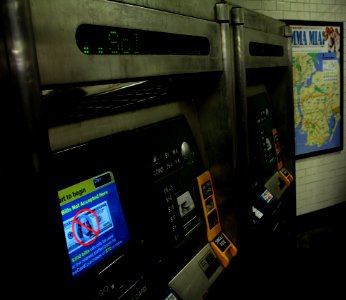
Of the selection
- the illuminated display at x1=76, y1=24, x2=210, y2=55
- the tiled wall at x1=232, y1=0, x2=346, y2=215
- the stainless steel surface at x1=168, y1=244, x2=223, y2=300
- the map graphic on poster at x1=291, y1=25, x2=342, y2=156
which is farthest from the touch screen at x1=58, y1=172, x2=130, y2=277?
the map graphic on poster at x1=291, y1=25, x2=342, y2=156

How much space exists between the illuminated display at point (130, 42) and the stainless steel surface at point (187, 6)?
75 mm

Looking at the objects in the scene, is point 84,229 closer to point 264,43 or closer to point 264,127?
point 264,43

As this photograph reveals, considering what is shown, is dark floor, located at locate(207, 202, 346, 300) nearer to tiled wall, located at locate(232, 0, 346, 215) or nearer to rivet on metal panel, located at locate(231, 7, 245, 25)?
tiled wall, located at locate(232, 0, 346, 215)

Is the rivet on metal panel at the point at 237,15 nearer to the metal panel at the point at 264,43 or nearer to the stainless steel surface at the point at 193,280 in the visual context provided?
Result: the metal panel at the point at 264,43

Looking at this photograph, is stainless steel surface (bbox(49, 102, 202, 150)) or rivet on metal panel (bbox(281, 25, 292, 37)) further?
rivet on metal panel (bbox(281, 25, 292, 37))

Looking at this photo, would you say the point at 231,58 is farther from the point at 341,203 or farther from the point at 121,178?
the point at 341,203

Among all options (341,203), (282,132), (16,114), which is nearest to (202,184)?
(16,114)

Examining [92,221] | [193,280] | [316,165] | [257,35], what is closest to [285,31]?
[257,35]

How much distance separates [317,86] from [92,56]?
3.65 m

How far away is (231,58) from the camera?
1.40 m

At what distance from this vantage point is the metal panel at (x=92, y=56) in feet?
2.16

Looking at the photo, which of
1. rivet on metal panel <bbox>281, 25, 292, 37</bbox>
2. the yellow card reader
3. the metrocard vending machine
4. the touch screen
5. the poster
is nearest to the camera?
the metrocard vending machine

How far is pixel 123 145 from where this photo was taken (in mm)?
1087

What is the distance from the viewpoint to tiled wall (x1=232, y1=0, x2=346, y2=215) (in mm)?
3480
